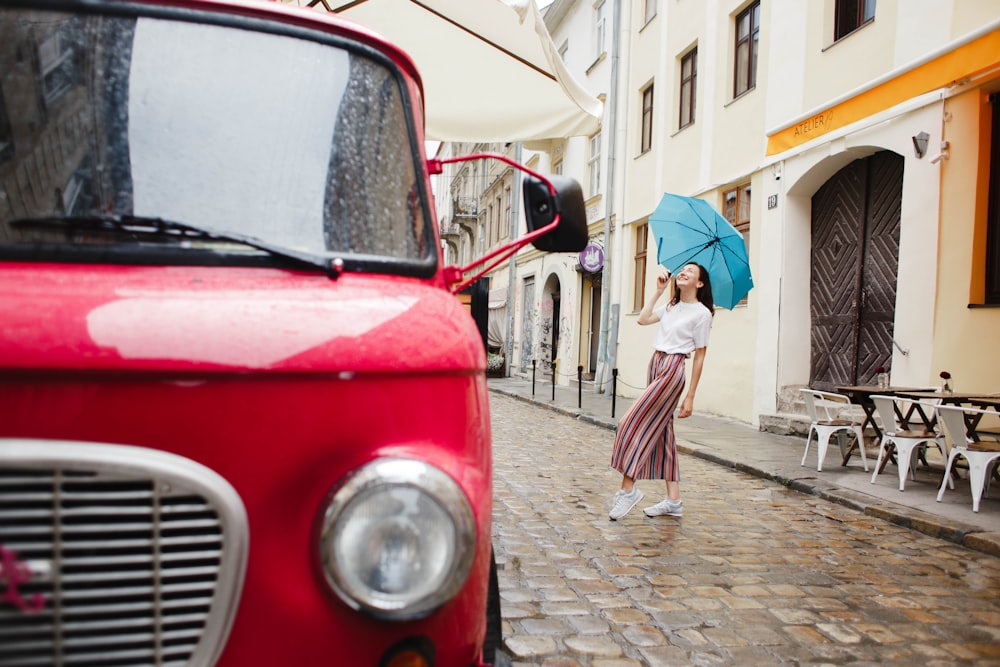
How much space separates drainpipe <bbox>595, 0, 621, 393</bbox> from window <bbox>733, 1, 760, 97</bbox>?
543 centimetres

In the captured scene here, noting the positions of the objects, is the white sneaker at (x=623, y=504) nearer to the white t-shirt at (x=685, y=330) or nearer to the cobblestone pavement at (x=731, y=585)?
the cobblestone pavement at (x=731, y=585)

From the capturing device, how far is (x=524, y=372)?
91.6 ft

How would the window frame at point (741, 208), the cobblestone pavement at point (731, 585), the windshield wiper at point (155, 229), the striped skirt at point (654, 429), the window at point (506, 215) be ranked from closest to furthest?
the windshield wiper at point (155, 229) < the cobblestone pavement at point (731, 585) < the striped skirt at point (654, 429) < the window frame at point (741, 208) < the window at point (506, 215)

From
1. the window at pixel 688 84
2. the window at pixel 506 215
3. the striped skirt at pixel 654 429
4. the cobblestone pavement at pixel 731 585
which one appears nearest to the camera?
the cobblestone pavement at pixel 731 585

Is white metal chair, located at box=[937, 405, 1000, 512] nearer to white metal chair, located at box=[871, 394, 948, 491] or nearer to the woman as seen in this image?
white metal chair, located at box=[871, 394, 948, 491]

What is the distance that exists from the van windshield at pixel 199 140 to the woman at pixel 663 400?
3.73 metres

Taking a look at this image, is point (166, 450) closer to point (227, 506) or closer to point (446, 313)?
point (227, 506)

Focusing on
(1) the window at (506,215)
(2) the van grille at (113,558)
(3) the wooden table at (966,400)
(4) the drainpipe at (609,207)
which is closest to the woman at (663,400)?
(3) the wooden table at (966,400)

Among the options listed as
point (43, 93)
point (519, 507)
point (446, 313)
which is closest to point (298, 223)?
point (446, 313)

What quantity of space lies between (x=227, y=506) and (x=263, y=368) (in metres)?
0.27

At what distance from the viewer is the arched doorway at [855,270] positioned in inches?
409

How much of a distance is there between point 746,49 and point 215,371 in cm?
1390

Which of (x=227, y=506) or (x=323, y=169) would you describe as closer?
(x=227, y=506)

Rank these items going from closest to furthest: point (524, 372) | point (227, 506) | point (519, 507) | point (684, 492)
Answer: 1. point (227, 506)
2. point (519, 507)
3. point (684, 492)
4. point (524, 372)
